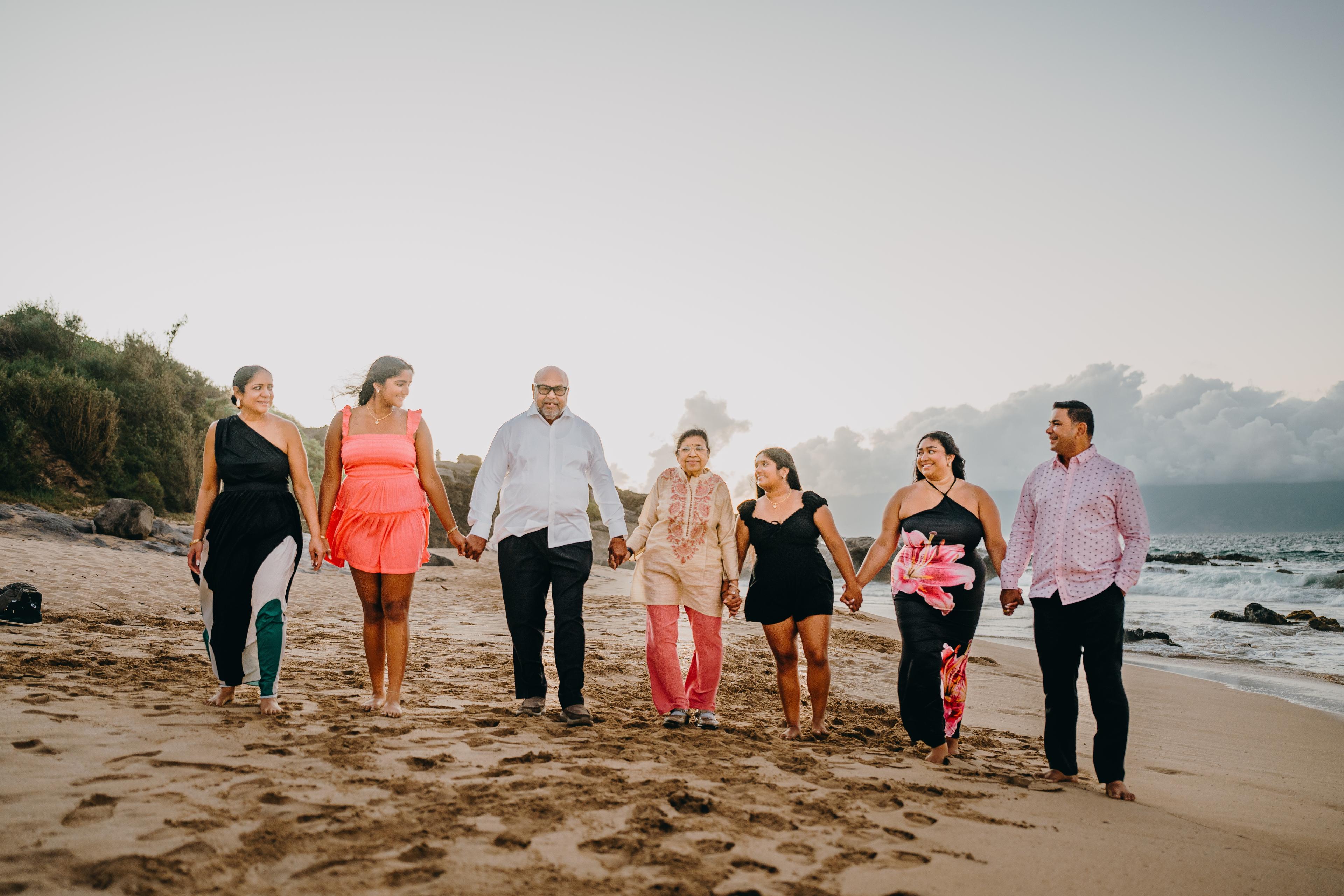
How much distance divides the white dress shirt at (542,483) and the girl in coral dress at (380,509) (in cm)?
33

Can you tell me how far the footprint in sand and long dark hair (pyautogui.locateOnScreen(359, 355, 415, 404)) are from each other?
7.94ft

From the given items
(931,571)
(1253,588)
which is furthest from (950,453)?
(1253,588)

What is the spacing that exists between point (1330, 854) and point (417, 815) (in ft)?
12.1

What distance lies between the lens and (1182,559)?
42.9 m

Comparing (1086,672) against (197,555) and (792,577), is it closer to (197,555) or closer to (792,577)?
(792,577)

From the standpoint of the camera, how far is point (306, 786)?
288cm

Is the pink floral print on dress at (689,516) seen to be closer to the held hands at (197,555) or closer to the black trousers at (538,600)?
the black trousers at (538,600)

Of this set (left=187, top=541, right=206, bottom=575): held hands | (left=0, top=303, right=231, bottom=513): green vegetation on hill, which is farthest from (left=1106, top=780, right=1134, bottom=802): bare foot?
(left=0, top=303, right=231, bottom=513): green vegetation on hill

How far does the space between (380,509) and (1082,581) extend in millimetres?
3749

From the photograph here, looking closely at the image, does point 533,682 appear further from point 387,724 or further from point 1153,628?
point 1153,628

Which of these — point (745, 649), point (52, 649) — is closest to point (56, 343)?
point (52, 649)

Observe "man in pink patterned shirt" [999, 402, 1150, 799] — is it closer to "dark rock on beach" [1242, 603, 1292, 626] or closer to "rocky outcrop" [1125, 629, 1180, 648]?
"rocky outcrop" [1125, 629, 1180, 648]

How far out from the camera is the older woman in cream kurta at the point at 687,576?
4633 millimetres

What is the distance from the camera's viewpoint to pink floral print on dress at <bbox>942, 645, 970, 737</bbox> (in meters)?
4.20
